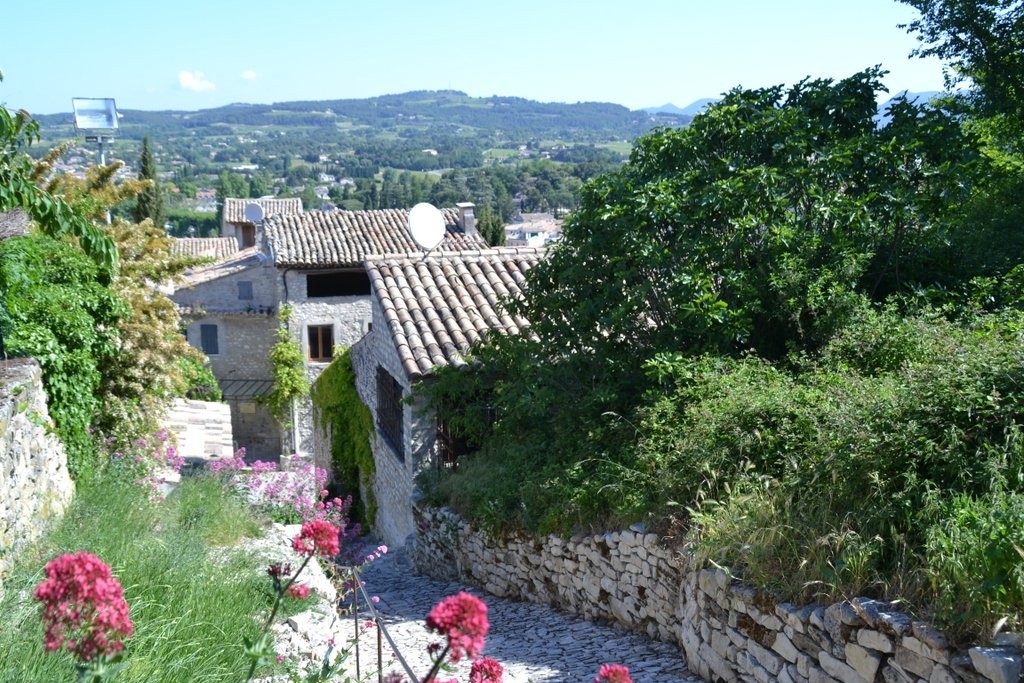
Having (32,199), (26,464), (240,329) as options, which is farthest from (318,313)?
(32,199)

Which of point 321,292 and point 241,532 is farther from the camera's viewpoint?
point 321,292

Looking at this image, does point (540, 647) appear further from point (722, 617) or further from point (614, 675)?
point (614, 675)

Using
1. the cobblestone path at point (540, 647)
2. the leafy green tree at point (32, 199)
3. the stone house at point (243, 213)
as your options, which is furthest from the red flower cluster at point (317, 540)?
the stone house at point (243, 213)

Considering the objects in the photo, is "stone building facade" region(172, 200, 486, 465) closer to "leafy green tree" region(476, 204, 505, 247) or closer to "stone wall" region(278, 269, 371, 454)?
"stone wall" region(278, 269, 371, 454)

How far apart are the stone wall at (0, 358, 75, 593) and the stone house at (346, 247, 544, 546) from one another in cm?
535

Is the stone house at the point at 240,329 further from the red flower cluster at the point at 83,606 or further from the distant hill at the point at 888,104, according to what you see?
the red flower cluster at the point at 83,606

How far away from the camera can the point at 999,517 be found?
5.35m

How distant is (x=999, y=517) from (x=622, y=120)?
19153 cm

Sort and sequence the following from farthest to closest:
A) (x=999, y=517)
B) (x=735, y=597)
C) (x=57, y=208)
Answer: (x=57, y=208) → (x=735, y=597) → (x=999, y=517)

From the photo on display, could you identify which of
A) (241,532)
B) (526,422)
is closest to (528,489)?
(526,422)

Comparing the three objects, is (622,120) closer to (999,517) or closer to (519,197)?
(519,197)

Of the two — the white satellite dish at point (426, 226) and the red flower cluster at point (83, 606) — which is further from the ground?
the red flower cluster at point (83, 606)

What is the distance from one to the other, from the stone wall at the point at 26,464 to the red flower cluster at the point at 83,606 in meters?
3.61

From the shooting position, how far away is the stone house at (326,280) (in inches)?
1267
